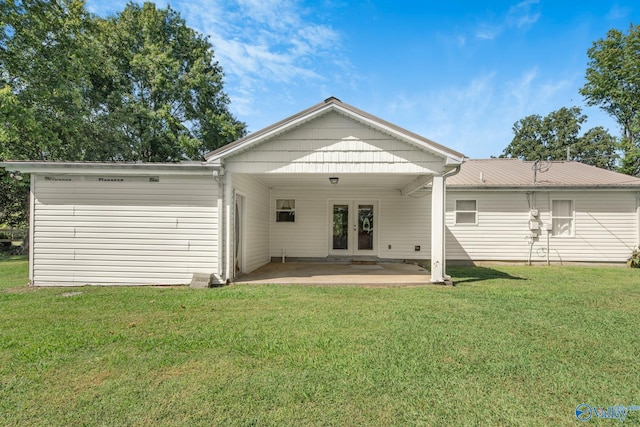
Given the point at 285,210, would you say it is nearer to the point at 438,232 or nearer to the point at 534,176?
the point at 438,232

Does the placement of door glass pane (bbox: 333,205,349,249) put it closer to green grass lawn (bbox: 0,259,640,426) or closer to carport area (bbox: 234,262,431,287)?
carport area (bbox: 234,262,431,287)

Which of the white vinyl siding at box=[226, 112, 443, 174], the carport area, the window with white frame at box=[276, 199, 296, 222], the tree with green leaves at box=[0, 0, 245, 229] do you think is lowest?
the carport area

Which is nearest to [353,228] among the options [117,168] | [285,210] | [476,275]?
[285,210]

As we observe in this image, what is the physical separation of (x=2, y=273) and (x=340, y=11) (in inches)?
499

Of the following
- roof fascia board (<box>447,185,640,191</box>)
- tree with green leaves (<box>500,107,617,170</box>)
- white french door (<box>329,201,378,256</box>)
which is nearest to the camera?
roof fascia board (<box>447,185,640,191</box>)

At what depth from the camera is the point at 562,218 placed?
428 inches

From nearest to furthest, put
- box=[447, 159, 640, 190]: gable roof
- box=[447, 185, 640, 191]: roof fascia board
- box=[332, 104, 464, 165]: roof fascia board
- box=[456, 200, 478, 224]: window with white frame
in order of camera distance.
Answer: box=[332, 104, 464, 165]: roof fascia board
box=[447, 185, 640, 191]: roof fascia board
box=[447, 159, 640, 190]: gable roof
box=[456, 200, 478, 224]: window with white frame

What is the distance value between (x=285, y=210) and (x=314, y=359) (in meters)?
8.52

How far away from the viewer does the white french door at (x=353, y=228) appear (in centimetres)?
1148

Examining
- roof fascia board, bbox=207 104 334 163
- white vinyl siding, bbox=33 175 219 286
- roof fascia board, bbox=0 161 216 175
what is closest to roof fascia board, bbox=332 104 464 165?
roof fascia board, bbox=207 104 334 163

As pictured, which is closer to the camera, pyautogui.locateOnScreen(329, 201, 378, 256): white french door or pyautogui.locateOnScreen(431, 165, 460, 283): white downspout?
pyautogui.locateOnScreen(431, 165, 460, 283): white downspout

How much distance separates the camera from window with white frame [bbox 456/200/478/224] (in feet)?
36.4

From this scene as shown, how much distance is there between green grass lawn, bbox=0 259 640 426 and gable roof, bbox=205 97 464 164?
10.1 feet

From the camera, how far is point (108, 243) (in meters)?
7.18
